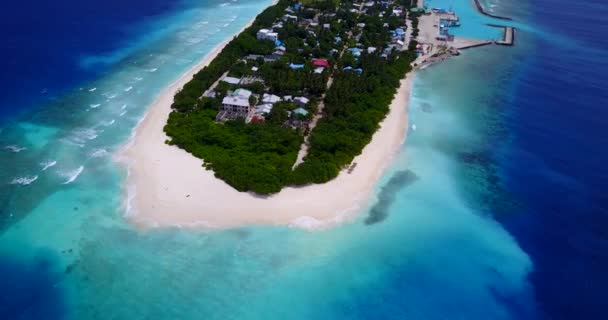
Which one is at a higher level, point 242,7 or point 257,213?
point 242,7

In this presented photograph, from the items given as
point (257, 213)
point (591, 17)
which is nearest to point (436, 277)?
point (257, 213)

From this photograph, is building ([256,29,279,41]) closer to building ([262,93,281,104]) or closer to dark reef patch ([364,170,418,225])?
building ([262,93,281,104])

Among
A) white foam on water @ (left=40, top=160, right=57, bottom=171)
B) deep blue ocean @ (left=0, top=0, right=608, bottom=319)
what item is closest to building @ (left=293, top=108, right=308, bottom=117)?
deep blue ocean @ (left=0, top=0, right=608, bottom=319)

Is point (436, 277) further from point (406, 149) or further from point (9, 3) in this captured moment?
point (9, 3)

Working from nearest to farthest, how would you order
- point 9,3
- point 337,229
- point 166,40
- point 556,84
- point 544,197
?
point 337,229
point 544,197
point 556,84
point 166,40
point 9,3

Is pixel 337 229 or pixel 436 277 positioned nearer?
pixel 436 277

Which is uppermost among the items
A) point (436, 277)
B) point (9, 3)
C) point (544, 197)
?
point (9, 3)

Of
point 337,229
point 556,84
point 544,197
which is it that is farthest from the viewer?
point 556,84
